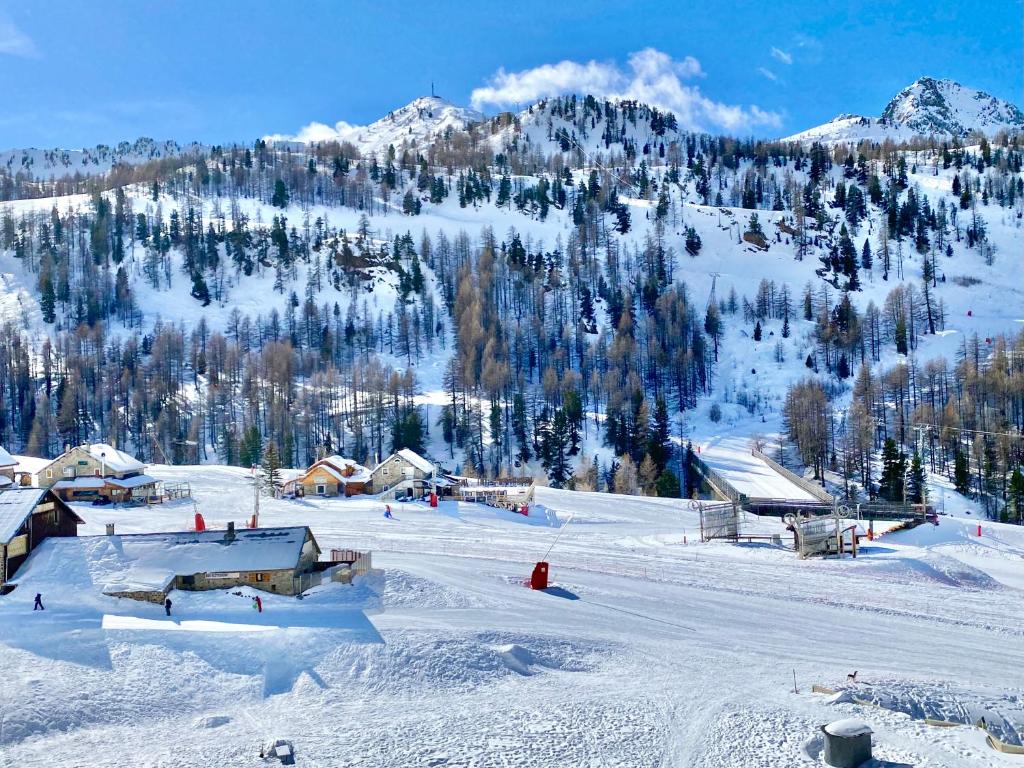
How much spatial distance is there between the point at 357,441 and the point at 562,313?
49.4m

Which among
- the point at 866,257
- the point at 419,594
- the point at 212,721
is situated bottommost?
the point at 212,721

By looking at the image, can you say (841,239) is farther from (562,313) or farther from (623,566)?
(623,566)

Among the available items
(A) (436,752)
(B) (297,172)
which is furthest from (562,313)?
(A) (436,752)

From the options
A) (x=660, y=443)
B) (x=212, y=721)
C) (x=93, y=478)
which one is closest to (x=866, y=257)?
(x=660, y=443)

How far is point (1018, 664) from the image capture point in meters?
25.1

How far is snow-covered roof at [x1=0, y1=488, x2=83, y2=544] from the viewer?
29625 millimetres

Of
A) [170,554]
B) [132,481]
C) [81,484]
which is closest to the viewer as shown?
[170,554]

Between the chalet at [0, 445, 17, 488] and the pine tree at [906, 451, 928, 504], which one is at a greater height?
the chalet at [0, 445, 17, 488]

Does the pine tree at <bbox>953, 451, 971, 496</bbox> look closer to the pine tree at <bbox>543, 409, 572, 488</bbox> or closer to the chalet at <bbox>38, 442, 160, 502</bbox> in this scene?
the pine tree at <bbox>543, 409, 572, 488</bbox>

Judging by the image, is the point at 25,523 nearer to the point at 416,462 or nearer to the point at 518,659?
the point at 518,659

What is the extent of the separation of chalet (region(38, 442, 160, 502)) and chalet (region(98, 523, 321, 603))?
26.5m

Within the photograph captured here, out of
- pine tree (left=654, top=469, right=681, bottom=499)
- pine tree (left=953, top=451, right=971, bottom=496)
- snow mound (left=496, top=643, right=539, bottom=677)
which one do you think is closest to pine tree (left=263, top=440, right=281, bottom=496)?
pine tree (left=654, top=469, right=681, bottom=499)

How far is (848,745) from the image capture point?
60.2ft

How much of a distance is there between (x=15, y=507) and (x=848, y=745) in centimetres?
3061
